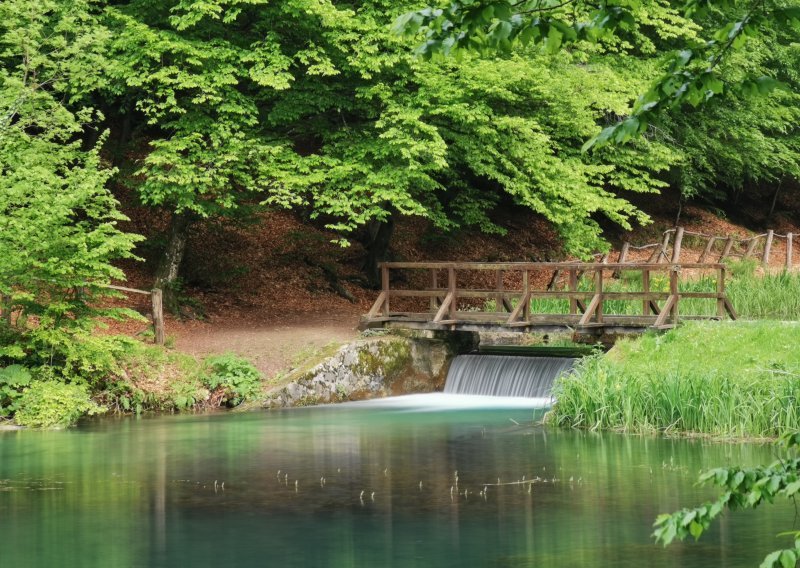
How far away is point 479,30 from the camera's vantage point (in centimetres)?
484

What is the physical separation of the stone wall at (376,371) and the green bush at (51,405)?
326cm

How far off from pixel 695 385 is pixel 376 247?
41.8 feet

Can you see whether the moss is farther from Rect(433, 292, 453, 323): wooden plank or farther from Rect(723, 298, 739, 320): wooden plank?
Rect(723, 298, 739, 320): wooden plank

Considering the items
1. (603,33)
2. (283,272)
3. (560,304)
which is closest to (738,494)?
(603,33)

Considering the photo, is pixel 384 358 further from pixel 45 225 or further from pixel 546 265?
pixel 45 225

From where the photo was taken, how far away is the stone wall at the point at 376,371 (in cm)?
2056

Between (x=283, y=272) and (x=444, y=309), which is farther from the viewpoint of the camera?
(x=283, y=272)

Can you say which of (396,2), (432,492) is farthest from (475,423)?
(396,2)

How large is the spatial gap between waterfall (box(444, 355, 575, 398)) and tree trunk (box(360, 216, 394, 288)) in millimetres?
5119

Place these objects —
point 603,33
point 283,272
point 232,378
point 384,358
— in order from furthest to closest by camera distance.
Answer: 1. point 283,272
2. point 384,358
3. point 232,378
4. point 603,33

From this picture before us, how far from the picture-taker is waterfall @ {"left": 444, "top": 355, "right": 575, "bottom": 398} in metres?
21.2

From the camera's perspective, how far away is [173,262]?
77.8ft

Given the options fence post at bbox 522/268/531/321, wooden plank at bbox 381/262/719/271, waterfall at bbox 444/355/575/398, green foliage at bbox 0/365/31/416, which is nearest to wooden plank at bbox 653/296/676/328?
wooden plank at bbox 381/262/719/271

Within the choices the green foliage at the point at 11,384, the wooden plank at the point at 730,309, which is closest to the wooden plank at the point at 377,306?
the wooden plank at the point at 730,309
